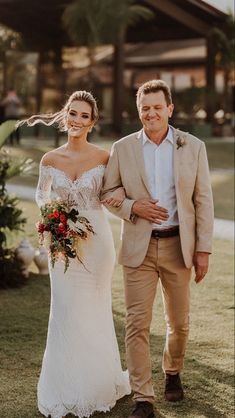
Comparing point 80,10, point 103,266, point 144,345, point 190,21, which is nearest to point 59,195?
point 103,266

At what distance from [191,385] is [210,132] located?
22.8m

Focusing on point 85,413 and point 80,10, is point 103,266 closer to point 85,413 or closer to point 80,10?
point 85,413

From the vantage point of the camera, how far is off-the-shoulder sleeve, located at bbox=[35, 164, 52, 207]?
4.91m

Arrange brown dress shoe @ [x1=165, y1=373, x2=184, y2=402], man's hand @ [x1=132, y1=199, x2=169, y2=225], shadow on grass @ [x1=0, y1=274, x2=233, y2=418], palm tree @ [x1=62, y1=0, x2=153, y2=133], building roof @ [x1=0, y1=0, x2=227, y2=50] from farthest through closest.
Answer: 1. building roof @ [x1=0, y1=0, x2=227, y2=50]
2. palm tree @ [x1=62, y1=0, x2=153, y2=133]
3. brown dress shoe @ [x1=165, y1=373, x2=184, y2=402]
4. shadow on grass @ [x1=0, y1=274, x2=233, y2=418]
5. man's hand @ [x1=132, y1=199, x2=169, y2=225]

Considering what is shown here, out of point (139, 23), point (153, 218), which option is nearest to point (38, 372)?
point (153, 218)

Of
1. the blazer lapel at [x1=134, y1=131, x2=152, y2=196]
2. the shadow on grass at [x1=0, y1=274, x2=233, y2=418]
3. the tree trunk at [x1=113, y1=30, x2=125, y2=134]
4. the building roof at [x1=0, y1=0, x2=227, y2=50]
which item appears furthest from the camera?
the building roof at [x1=0, y1=0, x2=227, y2=50]

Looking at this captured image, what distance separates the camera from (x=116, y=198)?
4.72 meters

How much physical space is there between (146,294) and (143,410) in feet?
2.23

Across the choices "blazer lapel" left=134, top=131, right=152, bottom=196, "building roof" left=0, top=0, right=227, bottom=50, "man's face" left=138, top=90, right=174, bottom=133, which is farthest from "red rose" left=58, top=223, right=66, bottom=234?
"building roof" left=0, top=0, right=227, bottom=50

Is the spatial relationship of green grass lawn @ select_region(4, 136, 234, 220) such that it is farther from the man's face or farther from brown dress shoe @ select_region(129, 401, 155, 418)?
brown dress shoe @ select_region(129, 401, 155, 418)

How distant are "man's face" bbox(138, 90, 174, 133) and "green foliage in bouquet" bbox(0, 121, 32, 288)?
3.90 meters

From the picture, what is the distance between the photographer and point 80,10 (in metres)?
22.8

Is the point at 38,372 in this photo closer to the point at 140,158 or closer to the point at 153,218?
the point at 153,218

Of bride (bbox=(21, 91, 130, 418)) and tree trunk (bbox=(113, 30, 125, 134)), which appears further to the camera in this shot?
tree trunk (bbox=(113, 30, 125, 134))
